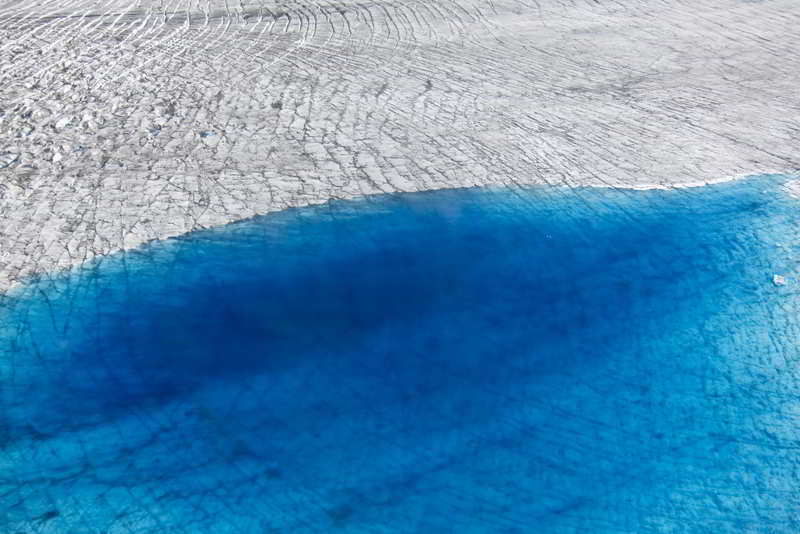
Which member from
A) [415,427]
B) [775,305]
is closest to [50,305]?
[415,427]

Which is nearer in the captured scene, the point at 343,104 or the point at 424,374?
the point at 424,374

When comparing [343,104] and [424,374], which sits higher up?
[343,104]

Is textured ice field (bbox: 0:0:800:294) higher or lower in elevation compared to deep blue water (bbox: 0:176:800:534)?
higher

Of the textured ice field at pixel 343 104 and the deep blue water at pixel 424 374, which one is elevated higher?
the textured ice field at pixel 343 104

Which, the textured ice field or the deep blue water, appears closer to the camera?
the deep blue water

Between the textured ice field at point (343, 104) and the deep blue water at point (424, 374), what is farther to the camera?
the textured ice field at point (343, 104)
